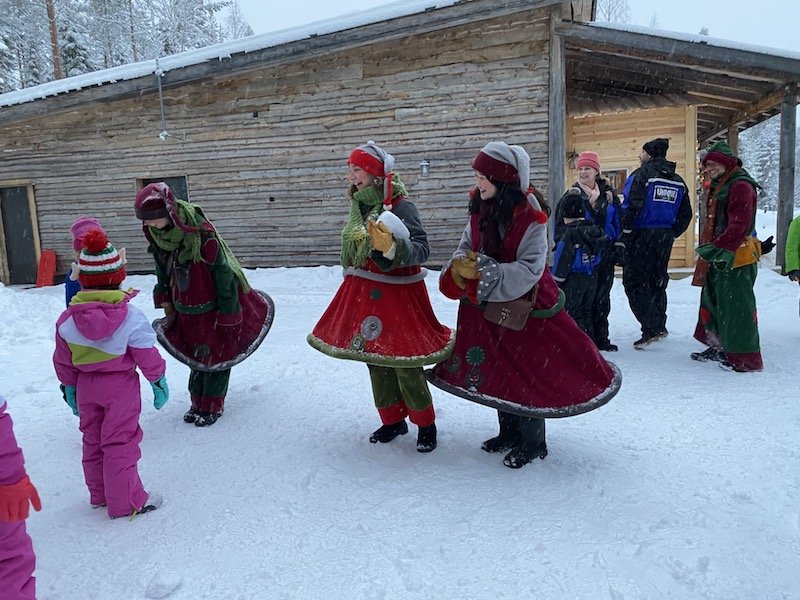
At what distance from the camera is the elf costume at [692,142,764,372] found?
14.6 feet

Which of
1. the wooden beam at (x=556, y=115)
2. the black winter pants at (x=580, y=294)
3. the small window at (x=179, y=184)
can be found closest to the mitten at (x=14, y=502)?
the black winter pants at (x=580, y=294)

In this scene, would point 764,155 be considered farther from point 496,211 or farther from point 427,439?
point 427,439

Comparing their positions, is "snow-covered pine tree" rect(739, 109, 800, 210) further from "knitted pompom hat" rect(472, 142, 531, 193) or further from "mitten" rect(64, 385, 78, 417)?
"mitten" rect(64, 385, 78, 417)

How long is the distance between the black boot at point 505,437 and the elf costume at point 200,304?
1.88m

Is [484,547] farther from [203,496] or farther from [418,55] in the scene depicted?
[418,55]

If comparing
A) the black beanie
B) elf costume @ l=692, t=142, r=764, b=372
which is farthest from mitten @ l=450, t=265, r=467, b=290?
the black beanie

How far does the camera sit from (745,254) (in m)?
4.55

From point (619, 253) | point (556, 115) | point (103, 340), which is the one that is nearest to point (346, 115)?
point (556, 115)

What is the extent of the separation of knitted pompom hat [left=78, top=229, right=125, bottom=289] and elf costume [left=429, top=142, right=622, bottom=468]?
66.3 inches

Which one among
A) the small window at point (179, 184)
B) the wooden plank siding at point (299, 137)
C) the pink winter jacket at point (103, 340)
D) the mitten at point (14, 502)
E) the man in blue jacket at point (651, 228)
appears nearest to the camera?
the mitten at point (14, 502)

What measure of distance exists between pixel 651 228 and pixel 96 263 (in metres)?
4.93

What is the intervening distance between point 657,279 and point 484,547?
4040 millimetres

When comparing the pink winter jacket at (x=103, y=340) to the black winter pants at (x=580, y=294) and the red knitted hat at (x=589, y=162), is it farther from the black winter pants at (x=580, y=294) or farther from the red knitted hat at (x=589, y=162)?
the red knitted hat at (x=589, y=162)

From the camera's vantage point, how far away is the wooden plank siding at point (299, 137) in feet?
30.7
